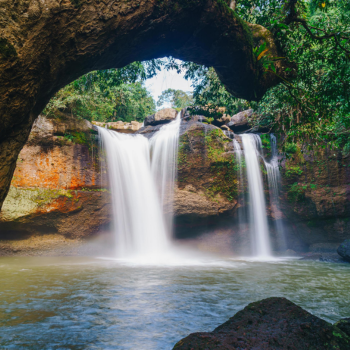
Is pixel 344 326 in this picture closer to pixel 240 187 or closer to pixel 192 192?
pixel 192 192

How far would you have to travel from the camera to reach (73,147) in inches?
452

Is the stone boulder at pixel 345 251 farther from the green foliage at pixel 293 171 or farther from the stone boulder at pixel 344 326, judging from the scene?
the stone boulder at pixel 344 326

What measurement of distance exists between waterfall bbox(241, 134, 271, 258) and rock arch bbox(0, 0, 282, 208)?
9729 mm

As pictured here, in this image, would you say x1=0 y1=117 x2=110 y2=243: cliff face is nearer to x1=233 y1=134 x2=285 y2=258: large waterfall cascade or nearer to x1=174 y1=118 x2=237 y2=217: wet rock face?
x1=174 y1=118 x2=237 y2=217: wet rock face

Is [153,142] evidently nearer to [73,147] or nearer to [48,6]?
[73,147]

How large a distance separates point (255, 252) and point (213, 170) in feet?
15.1

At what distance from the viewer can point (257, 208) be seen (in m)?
13.5

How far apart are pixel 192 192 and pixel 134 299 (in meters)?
8.03

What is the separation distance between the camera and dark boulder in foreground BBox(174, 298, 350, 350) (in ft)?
7.54

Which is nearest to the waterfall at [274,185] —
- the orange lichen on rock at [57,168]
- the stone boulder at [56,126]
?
the orange lichen on rock at [57,168]

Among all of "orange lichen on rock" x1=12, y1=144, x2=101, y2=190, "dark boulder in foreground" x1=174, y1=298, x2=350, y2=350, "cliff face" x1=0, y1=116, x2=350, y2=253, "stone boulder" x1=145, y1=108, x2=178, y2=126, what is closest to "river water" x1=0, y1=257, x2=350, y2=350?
"dark boulder in foreground" x1=174, y1=298, x2=350, y2=350

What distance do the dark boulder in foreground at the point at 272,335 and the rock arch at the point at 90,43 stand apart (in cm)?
222

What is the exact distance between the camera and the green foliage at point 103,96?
268 inches

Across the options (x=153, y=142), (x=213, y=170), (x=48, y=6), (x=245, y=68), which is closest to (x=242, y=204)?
(x=213, y=170)
